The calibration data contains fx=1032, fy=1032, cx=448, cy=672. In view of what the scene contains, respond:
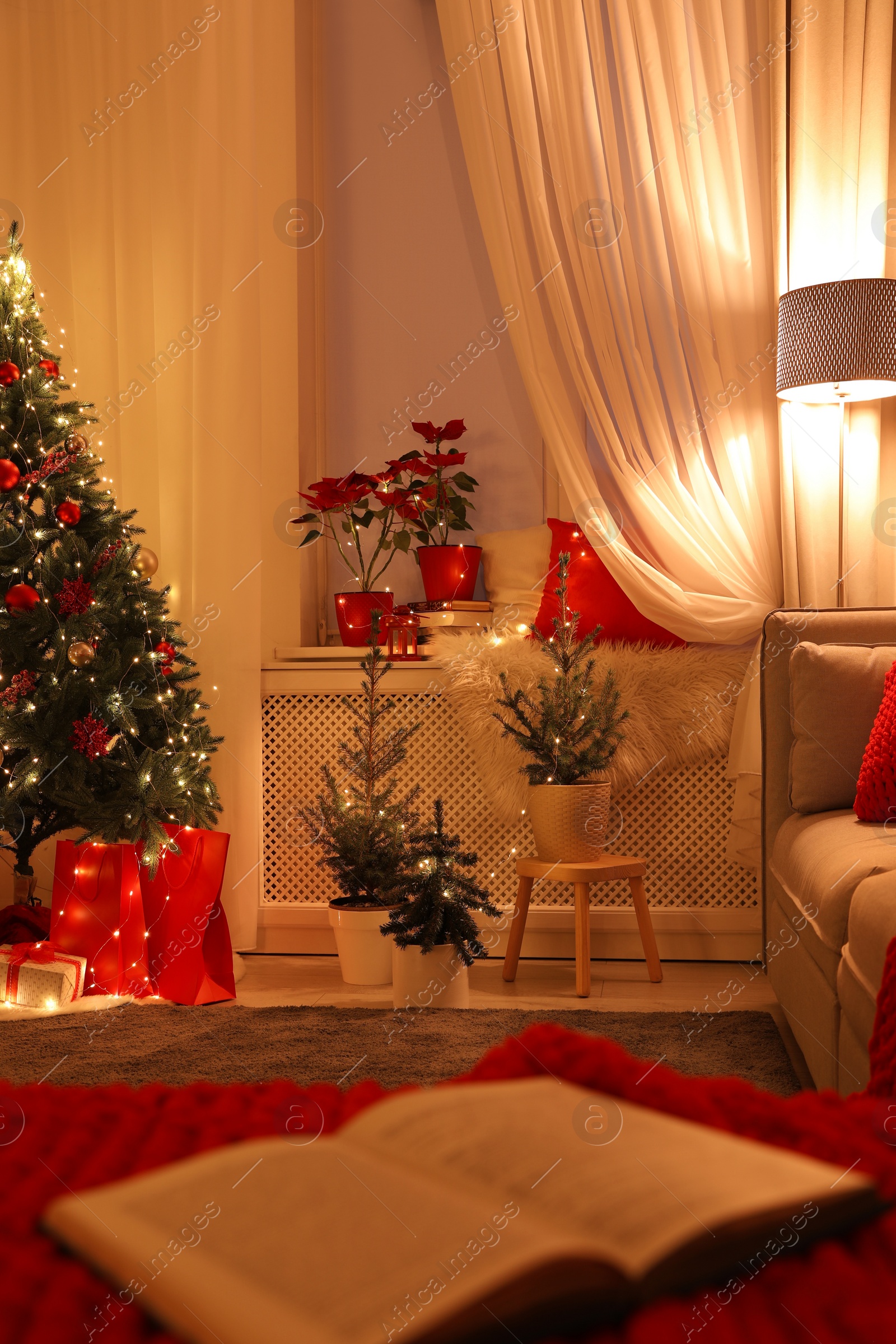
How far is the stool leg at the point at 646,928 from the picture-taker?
→ 245 cm

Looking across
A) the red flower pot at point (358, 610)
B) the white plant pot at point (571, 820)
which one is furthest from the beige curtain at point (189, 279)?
the white plant pot at point (571, 820)

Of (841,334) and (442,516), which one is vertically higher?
(841,334)

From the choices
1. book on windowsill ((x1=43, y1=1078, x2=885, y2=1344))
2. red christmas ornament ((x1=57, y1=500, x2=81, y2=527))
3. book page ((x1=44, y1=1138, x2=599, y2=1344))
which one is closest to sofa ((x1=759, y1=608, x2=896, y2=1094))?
book on windowsill ((x1=43, y1=1078, x2=885, y2=1344))

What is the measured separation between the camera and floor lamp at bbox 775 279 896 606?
95.6 inches

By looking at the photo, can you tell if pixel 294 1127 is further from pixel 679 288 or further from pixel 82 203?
pixel 82 203

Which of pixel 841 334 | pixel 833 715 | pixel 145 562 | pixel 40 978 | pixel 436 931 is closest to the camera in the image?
pixel 833 715

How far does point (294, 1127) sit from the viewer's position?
0.65 m

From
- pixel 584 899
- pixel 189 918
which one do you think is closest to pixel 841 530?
pixel 584 899

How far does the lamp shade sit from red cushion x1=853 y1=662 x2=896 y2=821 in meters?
0.92

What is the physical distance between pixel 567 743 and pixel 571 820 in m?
0.20

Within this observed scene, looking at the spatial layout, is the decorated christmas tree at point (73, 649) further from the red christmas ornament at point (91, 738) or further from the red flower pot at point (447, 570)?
the red flower pot at point (447, 570)

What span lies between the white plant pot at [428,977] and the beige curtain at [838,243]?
4.25ft

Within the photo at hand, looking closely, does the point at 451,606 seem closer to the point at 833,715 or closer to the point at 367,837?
the point at 367,837

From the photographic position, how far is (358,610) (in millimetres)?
3055
